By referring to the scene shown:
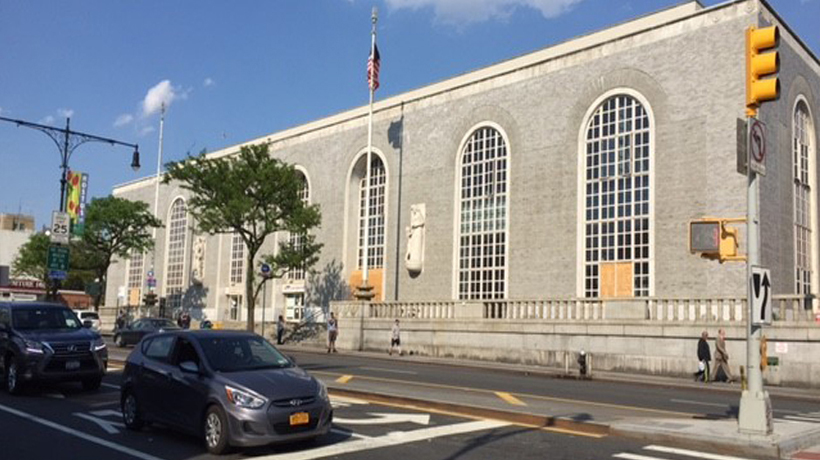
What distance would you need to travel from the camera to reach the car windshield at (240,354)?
9984 mm

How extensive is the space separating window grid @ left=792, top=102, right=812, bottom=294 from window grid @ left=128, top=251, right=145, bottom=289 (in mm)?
56633

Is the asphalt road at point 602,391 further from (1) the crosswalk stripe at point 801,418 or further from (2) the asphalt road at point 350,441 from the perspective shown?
(2) the asphalt road at point 350,441

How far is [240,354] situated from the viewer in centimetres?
1031

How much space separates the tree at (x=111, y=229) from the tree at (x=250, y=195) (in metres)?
17.7

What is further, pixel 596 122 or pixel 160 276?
pixel 160 276

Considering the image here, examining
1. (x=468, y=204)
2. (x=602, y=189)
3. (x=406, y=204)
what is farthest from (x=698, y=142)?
(x=406, y=204)

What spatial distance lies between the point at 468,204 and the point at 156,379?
3041 cm

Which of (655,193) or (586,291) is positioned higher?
(655,193)

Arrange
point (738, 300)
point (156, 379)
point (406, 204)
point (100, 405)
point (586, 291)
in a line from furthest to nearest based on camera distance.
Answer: point (406, 204)
point (586, 291)
point (738, 300)
point (100, 405)
point (156, 379)

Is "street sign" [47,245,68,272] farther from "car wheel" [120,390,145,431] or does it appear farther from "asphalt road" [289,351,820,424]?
"car wheel" [120,390,145,431]

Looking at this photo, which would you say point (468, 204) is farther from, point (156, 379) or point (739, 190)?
point (156, 379)

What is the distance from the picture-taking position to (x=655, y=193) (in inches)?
1240

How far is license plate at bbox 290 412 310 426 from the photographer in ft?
30.0

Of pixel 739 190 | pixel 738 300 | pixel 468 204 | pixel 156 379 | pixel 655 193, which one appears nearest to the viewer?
pixel 156 379
